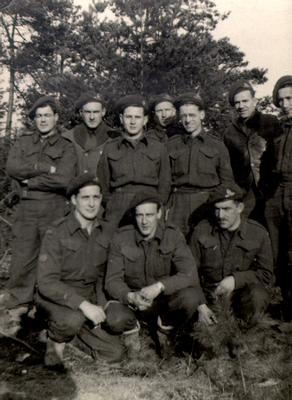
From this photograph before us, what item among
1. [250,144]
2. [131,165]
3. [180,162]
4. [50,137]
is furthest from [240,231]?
[50,137]

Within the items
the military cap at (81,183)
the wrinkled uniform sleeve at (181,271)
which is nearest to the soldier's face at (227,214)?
the wrinkled uniform sleeve at (181,271)

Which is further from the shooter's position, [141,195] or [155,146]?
[155,146]

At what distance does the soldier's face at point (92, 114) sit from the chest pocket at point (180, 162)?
3.47 feet

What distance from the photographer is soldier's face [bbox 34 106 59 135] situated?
5086mm

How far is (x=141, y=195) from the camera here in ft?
13.6

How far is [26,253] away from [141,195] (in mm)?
1694

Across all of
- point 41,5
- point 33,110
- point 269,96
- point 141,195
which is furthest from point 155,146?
point 41,5

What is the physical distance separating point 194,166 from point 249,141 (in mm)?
835

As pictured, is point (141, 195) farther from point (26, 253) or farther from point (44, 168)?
point (26, 253)

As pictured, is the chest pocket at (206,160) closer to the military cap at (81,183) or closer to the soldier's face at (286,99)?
the soldier's face at (286,99)

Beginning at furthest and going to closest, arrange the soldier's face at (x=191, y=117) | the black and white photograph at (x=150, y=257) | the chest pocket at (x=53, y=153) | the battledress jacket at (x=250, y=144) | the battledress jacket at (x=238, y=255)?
the battledress jacket at (x=250, y=144), the chest pocket at (x=53, y=153), the soldier's face at (x=191, y=117), the battledress jacket at (x=238, y=255), the black and white photograph at (x=150, y=257)

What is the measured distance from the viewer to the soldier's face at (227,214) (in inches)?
172

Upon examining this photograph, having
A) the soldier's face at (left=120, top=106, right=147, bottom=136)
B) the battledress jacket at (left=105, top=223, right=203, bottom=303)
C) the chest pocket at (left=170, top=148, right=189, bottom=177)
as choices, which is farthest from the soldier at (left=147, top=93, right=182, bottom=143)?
the battledress jacket at (left=105, top=223, right=203, bottom=303)

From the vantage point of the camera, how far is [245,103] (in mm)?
5367
